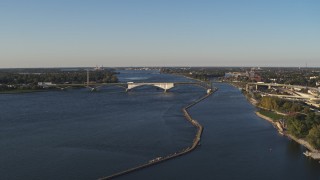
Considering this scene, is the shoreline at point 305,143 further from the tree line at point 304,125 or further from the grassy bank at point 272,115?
the grassy bank at point 272,115

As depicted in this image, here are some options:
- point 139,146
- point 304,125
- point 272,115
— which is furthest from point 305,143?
point 272,115

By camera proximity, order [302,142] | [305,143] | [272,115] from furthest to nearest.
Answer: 1. [272,115]
2. [302,142]
3. [305,143]

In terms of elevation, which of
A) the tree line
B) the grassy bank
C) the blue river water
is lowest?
the blue river water

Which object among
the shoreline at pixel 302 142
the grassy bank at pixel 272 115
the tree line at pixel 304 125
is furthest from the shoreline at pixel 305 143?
the grassy bank at pixel 272 115

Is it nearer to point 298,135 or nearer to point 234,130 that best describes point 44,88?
point 234,130

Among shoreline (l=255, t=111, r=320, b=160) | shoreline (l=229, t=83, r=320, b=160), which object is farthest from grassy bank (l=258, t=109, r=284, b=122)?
shoreline (l=255, t=111, r=320, b=160)

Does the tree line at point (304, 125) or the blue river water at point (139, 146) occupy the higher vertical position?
the tree line at point (304, 125)

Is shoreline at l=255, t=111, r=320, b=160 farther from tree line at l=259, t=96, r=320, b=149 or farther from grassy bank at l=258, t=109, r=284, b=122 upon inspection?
grassy bank at l=258, t=109, r=284, b=122

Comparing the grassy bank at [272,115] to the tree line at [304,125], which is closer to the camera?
the tree line at [304,125]

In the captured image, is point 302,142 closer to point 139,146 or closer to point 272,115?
point 139,146
